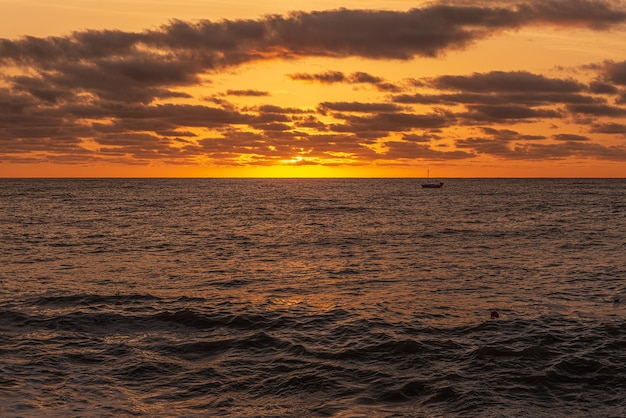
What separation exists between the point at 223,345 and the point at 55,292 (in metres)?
13.6

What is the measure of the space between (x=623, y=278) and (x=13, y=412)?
3334 centimetres

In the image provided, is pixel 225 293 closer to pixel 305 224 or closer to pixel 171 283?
pixel 171 283

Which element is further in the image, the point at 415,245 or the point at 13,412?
the point at 415,245

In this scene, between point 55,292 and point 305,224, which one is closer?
point 55,292

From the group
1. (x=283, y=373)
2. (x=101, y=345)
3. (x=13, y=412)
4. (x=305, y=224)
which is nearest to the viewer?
(x=13, y=412)

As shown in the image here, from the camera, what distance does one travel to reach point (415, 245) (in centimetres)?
5384

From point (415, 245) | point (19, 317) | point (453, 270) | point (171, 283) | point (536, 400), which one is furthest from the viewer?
point (415, 245)

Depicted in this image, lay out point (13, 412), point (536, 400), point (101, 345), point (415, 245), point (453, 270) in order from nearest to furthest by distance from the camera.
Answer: point (13, 412) < point (536, 400) < point (101, 345) < point (453, 270) < point (415, 245)

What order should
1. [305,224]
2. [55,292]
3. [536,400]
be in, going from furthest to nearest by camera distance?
[305,224] < [55,292] < [536,400]

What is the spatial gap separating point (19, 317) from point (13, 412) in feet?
37.6

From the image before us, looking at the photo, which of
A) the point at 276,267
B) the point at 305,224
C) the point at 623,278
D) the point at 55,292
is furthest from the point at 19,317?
the point at 305,224

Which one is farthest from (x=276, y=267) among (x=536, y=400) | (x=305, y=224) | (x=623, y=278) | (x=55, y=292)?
(x=305, y=224)

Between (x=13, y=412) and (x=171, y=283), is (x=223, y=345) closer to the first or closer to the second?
(x=13, y=412)

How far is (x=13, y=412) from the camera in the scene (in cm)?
1536
